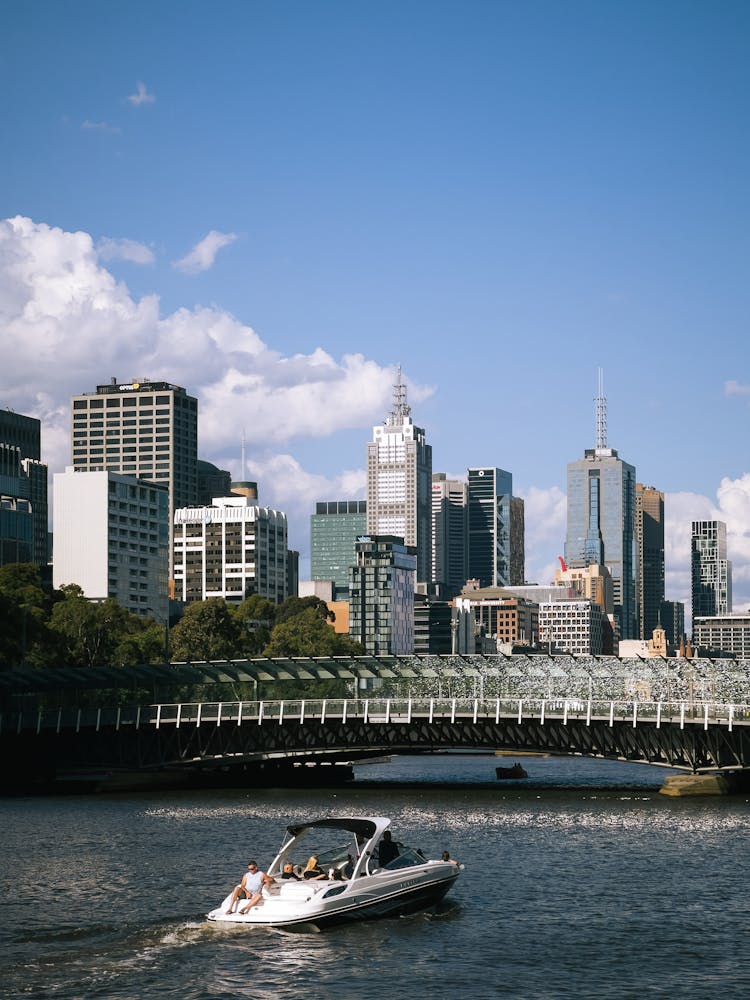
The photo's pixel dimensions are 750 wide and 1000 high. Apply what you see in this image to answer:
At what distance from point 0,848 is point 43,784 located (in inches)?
2232

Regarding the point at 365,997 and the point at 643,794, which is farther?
the point at 643,794

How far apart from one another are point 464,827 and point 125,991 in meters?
56.2

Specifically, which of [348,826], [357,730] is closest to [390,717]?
[357,730]

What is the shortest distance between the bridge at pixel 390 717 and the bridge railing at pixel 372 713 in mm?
182

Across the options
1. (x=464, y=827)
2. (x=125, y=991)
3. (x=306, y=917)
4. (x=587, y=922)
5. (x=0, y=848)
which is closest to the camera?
(x=125, y=991)

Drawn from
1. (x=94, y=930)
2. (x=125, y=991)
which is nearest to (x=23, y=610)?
(x=94, y=930)

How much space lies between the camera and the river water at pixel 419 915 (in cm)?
6178

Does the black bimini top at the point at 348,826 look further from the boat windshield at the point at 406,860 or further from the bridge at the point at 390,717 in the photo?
the bridge at the point at 390,717

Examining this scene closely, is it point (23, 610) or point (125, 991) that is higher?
point (23, 610)

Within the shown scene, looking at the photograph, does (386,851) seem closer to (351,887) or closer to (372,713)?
(351,887)

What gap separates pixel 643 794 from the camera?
143m

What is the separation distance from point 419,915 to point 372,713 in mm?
73033

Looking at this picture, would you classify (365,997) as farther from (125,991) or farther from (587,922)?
(587,922)

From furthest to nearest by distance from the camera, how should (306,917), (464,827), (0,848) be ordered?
(464,827) < (0,848) < (306,917)
